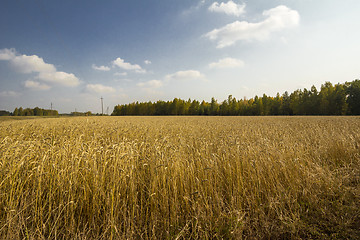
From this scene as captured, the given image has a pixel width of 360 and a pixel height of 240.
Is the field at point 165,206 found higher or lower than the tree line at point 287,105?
lower

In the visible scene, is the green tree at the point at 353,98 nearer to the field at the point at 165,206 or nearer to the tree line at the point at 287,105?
the tree line at the point at 287,105

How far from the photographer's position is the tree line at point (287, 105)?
5178 centimetres

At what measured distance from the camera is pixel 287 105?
219 feet

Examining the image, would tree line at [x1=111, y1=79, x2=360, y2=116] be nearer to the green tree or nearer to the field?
the green tree

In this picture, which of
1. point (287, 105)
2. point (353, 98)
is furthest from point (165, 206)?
point (287, 105)

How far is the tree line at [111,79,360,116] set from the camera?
5178cm

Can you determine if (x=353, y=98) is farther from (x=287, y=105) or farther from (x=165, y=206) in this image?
(x=165, y=206)

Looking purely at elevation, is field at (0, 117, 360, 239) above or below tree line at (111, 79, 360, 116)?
below

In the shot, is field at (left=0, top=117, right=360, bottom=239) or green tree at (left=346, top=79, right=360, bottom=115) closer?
field at (left=0, top=117, right=360, bottom=239)

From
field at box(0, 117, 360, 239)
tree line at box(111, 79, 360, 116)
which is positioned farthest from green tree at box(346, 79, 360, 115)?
field at box(0, 117, 360, 239)

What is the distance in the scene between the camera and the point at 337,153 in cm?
516

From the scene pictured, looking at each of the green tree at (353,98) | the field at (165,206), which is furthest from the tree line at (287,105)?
the field at (165,206)

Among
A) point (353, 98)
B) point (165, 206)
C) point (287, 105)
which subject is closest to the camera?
point (165, 206)

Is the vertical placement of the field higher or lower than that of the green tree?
lower
